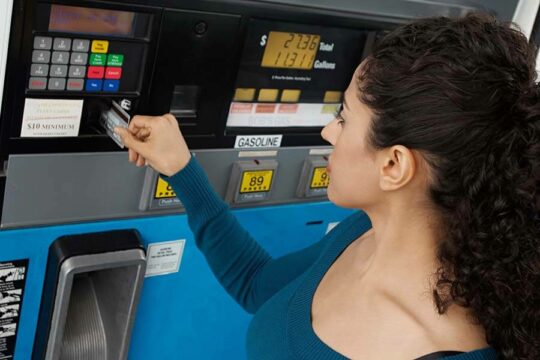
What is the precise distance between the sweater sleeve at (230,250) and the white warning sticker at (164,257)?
0.43 feet

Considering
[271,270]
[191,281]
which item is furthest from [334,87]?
[191,281]

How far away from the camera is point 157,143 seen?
1530 mm

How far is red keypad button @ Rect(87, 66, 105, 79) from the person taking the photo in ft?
4.76

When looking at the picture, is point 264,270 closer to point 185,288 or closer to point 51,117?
point 185,288

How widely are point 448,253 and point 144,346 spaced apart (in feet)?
3.36

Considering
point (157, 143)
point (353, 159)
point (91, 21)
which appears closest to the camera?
point (353, 159)

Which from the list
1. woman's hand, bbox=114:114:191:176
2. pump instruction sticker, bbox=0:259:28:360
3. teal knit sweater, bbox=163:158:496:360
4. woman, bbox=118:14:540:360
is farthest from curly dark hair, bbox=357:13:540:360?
pump instruction sticker, bbox=0:259:28:360

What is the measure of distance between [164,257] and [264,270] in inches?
10.3

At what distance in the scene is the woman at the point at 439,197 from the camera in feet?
3.79

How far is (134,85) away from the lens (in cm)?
153

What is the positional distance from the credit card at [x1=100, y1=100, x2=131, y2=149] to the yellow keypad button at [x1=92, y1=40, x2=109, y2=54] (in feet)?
0.43

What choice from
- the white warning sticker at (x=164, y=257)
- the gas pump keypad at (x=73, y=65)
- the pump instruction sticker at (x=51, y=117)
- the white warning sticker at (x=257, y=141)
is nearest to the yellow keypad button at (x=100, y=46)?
the gas pump keypad at (x=73, y=65)

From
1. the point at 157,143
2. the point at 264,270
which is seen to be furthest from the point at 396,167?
the point at 264,270

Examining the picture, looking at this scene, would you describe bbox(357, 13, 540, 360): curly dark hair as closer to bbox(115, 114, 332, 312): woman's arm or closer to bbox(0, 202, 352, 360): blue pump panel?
bbox(115, 114, 332, 312): woman's arm
